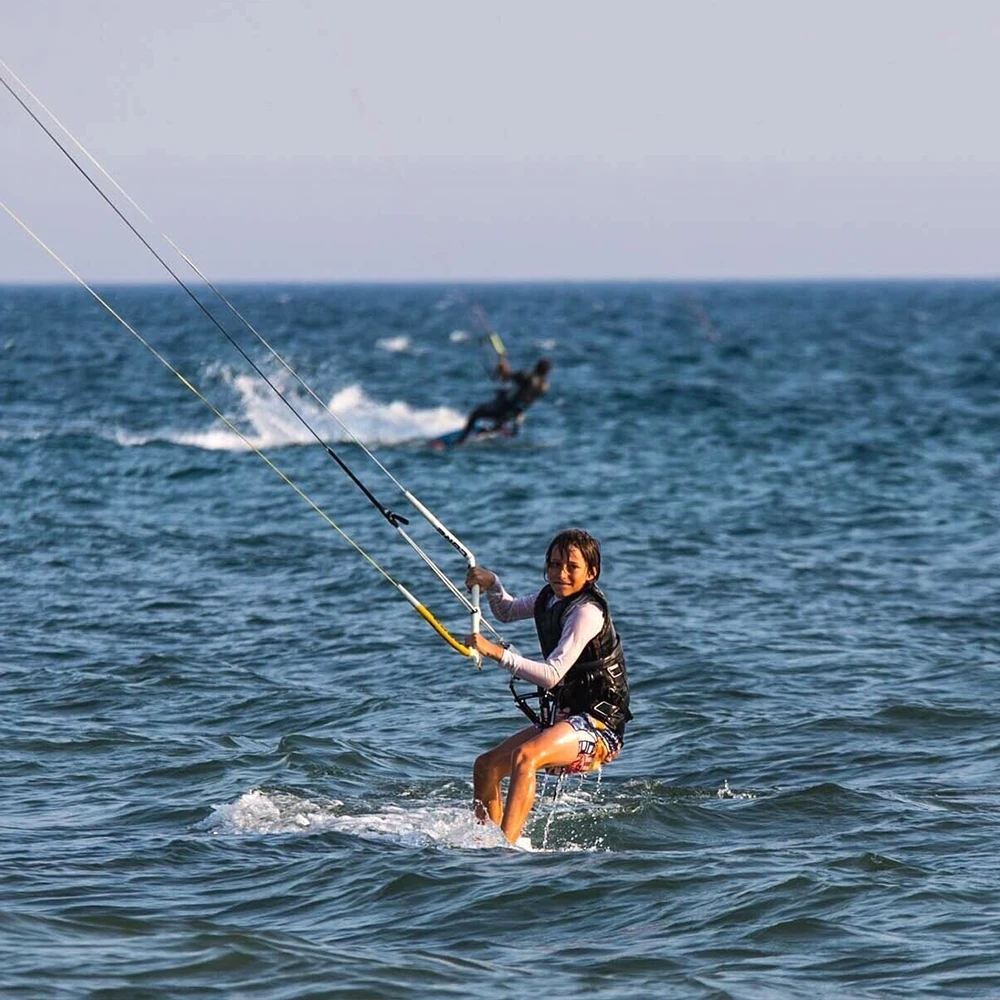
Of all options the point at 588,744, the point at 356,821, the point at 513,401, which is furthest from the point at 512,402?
the point at 588,744

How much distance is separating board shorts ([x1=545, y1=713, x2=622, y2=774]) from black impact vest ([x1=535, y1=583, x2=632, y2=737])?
1.7 inches

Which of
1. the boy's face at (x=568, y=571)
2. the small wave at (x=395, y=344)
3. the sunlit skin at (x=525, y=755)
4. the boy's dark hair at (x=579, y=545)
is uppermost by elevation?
the small wave at (x=395, y=344)

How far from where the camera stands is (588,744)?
27.0ft

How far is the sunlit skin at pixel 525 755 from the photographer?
804cm

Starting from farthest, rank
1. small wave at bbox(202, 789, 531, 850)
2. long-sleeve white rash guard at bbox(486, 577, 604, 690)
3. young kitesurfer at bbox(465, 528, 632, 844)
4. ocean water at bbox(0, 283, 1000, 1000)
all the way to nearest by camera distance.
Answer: small wave at bbox(202, 789, 531, 850) → young kitesurfer at bbox(465, 528, 632, 844) → long-sleeve white rash guard at bbox(486, 577, 604, 690) → ocean water at bbox(0, 283, 1000, 1000)

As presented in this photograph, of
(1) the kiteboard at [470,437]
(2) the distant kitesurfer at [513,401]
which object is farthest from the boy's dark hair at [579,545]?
(1) the kiteboard at [470,437]

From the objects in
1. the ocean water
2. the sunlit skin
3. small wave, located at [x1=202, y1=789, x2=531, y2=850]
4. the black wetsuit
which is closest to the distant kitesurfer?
the black wetsuit

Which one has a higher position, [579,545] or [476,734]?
[579,545]

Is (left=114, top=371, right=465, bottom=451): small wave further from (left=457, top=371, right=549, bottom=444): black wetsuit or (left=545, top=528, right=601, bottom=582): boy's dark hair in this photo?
(left=545, top=528, right=601, bottom=582): boy's dark hair

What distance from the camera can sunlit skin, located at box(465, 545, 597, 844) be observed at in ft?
26.4

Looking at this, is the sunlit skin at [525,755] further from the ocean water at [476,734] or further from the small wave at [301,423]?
the small wave at [301,423]

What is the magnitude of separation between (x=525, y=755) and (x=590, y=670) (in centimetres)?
54

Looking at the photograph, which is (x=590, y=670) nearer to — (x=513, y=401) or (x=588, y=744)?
(x=588, y=744)

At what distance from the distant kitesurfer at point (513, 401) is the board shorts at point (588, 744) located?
1832 centimetres
